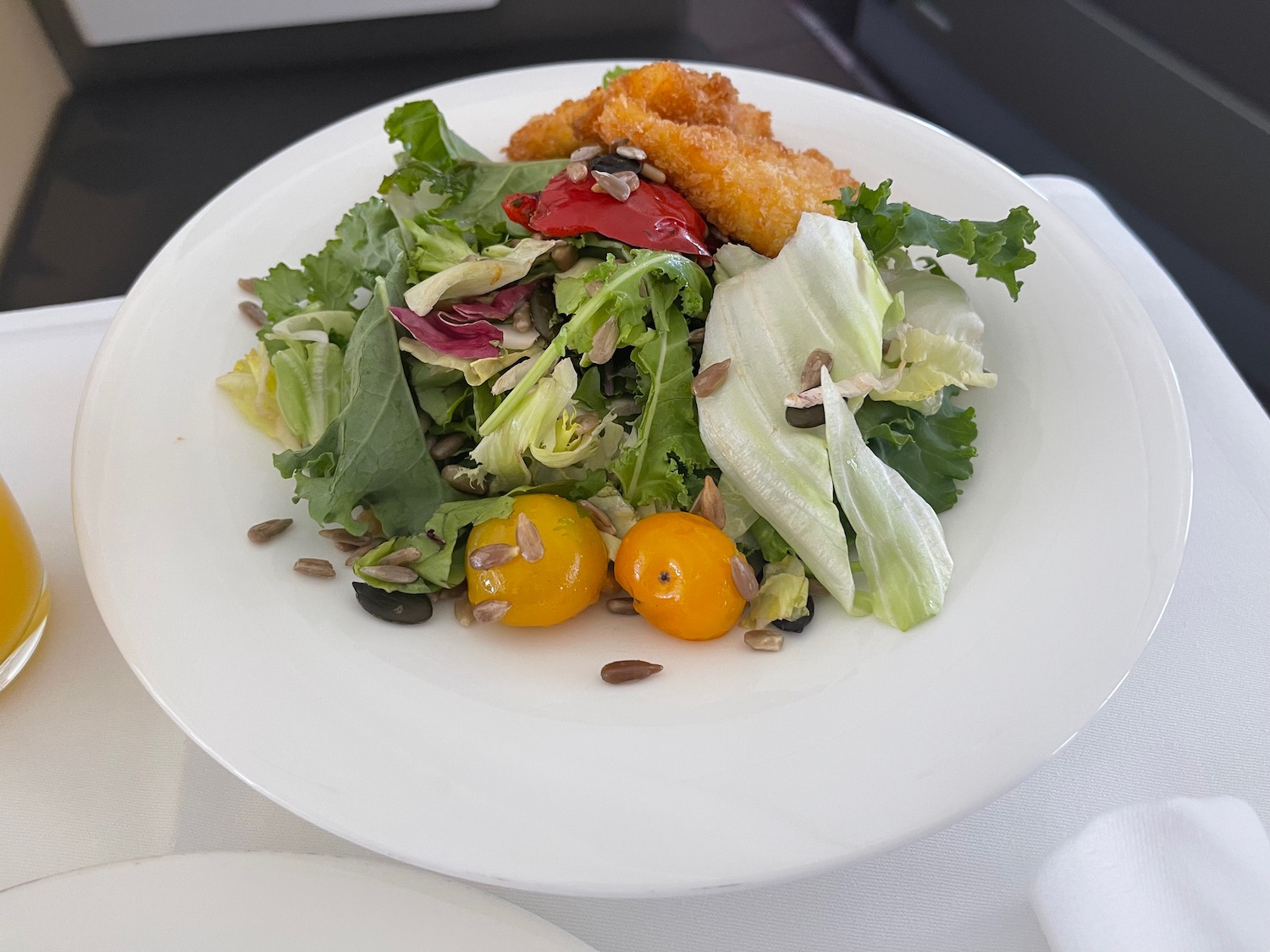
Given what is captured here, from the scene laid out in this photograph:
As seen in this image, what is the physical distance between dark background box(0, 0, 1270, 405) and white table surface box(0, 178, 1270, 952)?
73.6 inches

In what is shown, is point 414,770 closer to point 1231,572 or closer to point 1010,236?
point 1010,236

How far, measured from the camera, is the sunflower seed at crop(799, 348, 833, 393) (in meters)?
1.30

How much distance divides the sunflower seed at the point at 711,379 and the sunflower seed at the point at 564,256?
1.03ft

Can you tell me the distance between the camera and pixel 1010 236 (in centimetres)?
142

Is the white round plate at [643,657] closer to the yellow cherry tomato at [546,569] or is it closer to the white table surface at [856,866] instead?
the yellow cherry tomato at [546,569]

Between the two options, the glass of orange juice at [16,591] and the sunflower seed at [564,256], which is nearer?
the glass of orange juice at [16,591]

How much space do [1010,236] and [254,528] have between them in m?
1.24

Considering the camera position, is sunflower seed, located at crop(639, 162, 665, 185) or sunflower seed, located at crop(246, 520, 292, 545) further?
sunflower seed, located at crop(639, 162, 665, 185)

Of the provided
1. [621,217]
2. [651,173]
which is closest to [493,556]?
[621,217]

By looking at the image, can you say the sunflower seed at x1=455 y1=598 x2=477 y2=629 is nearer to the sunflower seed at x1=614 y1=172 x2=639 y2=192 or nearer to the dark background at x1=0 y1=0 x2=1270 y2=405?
the sunflower seed at x1=614 y1=172 x2=639 y2=192

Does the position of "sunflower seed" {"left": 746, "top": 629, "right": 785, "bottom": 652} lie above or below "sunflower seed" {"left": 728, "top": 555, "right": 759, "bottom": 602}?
below

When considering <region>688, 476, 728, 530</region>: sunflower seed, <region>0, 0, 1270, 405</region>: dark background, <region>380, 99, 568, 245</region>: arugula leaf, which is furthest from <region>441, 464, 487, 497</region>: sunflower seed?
<region>0, 0, 1270, 405</region>: dark background

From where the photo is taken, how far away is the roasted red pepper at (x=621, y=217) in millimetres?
1417

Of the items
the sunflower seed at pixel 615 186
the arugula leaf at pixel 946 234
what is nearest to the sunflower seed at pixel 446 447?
the sunflower seed at pixel 615 186
